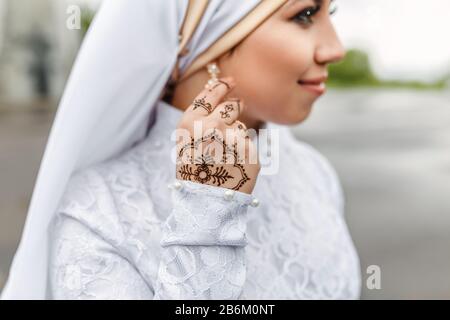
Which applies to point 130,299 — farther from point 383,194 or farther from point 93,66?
point 383,194

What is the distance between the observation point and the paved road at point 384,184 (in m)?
4.90

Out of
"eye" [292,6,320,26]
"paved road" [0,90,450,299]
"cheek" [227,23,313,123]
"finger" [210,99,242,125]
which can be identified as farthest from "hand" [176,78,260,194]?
"paved road" [0,90,450,299]

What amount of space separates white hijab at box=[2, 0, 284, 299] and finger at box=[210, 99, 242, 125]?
0.86ft

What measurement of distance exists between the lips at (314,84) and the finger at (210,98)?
0.67 ft

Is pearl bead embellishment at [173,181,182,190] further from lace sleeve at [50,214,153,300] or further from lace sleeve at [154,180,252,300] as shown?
lace sleeve at [50,214,153,300]

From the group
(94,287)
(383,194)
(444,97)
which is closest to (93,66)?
(94,287)

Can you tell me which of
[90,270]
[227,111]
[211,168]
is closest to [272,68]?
[227,111]

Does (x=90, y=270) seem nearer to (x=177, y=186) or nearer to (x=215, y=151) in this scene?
(x=177, y=186)

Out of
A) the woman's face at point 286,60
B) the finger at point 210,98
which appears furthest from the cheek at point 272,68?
the finger at point 210,98

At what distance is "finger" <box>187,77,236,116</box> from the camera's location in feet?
4.24

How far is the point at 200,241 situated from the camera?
4.08 ft

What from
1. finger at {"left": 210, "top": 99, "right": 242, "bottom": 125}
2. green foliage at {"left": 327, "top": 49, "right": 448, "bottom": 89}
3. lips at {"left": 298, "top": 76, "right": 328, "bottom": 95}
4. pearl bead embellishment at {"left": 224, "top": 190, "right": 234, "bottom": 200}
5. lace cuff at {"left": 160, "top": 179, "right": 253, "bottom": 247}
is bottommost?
lace cuff at {"left": 160, "top": 179, "right": 253, "bottom": 247}

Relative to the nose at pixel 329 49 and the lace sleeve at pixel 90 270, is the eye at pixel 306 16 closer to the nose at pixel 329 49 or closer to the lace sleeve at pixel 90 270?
the nose at pixel 329 49

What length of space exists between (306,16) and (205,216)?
0.58 m
